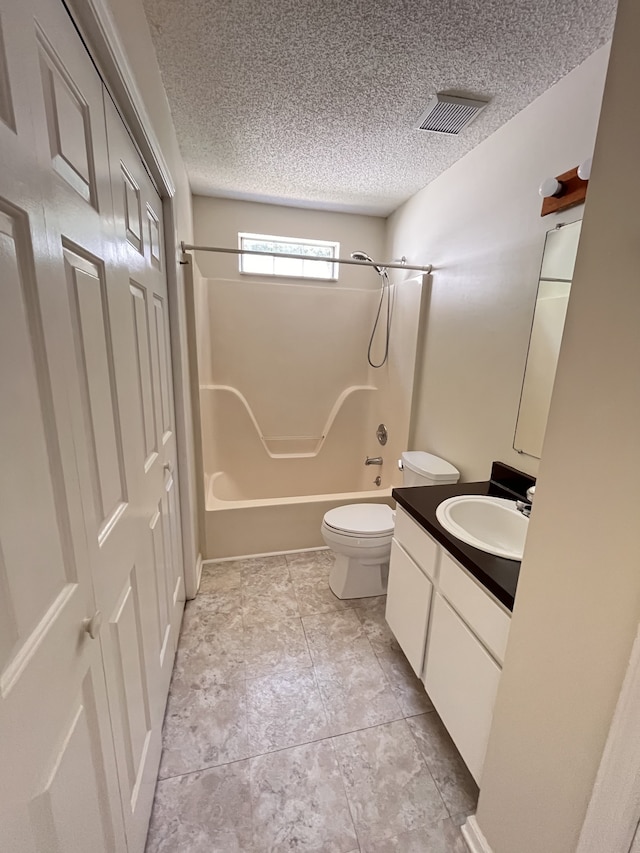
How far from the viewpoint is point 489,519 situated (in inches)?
55.5

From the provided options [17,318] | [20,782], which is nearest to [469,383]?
[17,318]

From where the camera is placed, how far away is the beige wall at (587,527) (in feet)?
2.02

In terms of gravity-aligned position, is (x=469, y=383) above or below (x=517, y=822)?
above

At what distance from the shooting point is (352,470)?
3152 mm

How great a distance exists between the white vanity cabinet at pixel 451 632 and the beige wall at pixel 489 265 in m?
0.62

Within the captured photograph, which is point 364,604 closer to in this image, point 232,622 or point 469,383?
point 232,622

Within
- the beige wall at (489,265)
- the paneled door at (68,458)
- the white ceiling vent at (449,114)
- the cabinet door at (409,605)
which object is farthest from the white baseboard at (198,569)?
the white ceiling vent at (449,114)

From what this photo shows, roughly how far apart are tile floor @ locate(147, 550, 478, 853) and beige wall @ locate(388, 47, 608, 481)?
3.56 ft

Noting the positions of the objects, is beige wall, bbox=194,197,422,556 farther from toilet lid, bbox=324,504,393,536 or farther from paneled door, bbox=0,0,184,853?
paneled door, bbox=0,0,184,853

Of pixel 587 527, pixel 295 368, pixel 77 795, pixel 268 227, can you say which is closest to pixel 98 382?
pixel 77 795

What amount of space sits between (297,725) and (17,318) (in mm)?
1599

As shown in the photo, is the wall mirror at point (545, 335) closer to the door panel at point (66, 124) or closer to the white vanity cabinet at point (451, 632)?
the white vanity cabinet at point (451, 632)

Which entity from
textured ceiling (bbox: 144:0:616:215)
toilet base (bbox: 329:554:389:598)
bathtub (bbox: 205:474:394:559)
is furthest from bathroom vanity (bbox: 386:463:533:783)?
textured ceiling (bbox: 144:0:616:215)

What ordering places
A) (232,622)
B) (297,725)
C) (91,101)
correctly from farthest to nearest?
(232,622) → (297,725) → (91,101)
